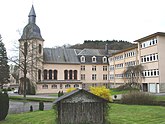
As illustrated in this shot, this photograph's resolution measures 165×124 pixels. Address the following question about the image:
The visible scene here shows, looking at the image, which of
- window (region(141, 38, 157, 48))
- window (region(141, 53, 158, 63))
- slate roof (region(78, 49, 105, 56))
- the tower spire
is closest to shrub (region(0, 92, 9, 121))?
window (region(141, 53, 158, 63))

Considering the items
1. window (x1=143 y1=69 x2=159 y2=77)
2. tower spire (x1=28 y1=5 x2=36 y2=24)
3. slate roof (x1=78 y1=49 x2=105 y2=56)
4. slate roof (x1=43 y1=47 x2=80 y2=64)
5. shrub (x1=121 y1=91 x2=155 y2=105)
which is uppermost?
tower spire (x1=28 y1=5 x2=36 y2=24)

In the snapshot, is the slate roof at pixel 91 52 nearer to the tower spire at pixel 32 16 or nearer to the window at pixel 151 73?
the tower spire at pixel 32 16

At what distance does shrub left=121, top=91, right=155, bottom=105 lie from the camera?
23.1 meters

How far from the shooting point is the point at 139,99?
2347 cm

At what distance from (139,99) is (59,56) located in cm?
3495

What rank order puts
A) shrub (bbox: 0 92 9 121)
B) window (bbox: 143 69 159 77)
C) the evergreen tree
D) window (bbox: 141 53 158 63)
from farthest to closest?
the evergreen tree < window (bbox: 141 53 158 63) < window (bbox: 143 69 159 77) < shrub (bbox: 0 92 9 121)

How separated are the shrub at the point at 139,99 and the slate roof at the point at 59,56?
32436 millimetres

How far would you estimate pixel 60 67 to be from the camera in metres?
54.5

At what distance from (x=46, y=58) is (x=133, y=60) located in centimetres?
2137

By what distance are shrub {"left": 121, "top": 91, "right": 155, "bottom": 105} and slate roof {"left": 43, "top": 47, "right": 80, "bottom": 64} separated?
32436 mm

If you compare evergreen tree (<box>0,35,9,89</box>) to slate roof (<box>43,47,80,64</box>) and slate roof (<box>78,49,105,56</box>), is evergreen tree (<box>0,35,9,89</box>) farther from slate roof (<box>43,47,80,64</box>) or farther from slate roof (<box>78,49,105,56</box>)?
slate roof (<box>78,49,105,56</box>)

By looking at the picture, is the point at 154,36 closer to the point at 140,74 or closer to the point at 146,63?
the point at 146,63

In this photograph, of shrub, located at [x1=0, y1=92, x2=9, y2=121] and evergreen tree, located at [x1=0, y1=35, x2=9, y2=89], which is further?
evergreen tree, located at [x1=0, y1=35, x2=9, y2=89]

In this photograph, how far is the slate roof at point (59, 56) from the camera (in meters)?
54.1
